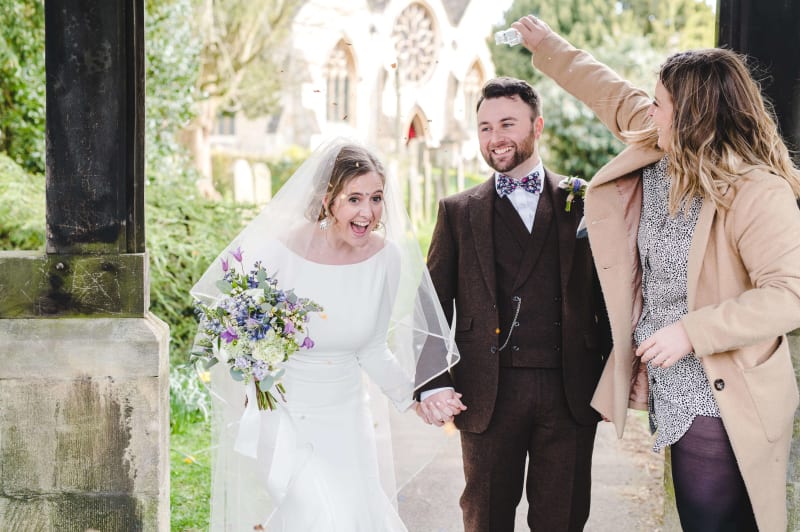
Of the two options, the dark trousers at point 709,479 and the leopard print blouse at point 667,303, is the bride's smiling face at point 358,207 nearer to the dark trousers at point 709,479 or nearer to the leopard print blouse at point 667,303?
Result: the leopard print blouse at point 667,303

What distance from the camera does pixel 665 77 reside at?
2.97 metres

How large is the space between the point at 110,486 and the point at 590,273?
2104mm

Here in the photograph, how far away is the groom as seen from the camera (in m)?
3.62

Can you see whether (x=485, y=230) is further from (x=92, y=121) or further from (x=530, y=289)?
(x=92, y=121)

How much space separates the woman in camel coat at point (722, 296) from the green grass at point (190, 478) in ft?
10.2

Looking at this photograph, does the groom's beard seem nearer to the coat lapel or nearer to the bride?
the bride

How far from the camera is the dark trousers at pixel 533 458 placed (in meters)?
3.61

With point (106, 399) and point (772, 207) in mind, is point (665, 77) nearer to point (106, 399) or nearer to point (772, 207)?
point (772, 207)

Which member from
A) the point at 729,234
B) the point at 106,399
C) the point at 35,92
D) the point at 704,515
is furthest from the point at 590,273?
the point at 35,92

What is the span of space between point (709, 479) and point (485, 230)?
1342mm

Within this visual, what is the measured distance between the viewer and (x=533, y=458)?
3697mm

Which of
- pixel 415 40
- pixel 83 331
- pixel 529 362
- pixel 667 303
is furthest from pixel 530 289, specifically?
pixel 415 40

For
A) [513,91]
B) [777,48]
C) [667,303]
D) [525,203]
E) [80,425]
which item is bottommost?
[80,425]

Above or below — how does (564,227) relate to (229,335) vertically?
above
